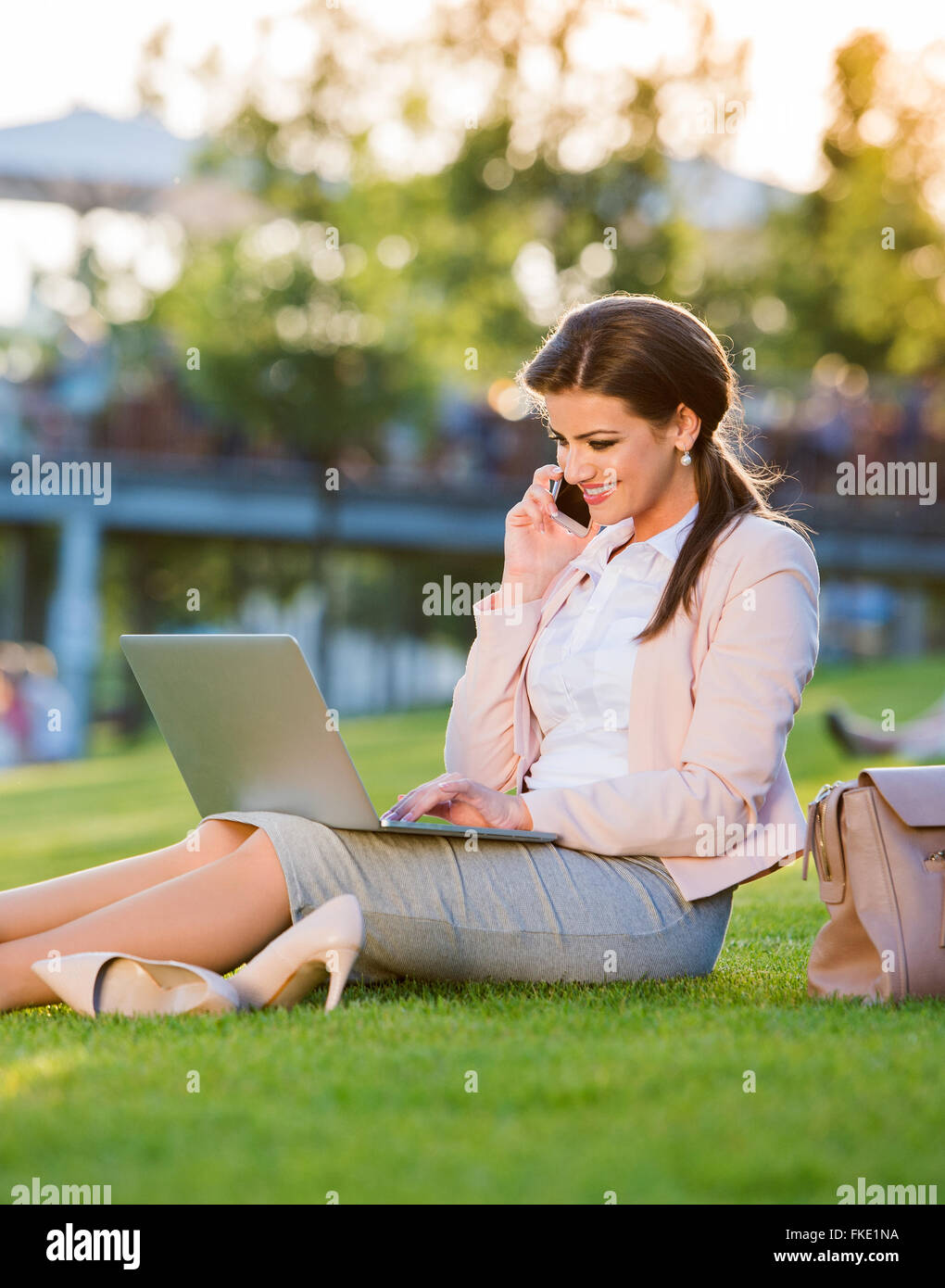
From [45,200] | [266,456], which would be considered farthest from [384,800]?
[45,200]

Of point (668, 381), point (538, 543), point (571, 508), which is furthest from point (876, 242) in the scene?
point (668, 381)

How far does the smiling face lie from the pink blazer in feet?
0.84

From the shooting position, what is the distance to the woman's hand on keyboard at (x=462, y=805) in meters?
3.42

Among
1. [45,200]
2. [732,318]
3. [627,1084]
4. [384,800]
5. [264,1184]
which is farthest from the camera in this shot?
[45,200]

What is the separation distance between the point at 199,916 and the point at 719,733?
1.18 metres

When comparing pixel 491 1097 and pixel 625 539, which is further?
pixel 625 539

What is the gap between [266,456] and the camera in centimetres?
2120

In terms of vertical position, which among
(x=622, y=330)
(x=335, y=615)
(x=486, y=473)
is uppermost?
(x=622, y=330)

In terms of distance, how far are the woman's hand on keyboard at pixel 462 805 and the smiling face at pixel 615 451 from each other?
0.78 meters

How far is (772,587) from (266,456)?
716 inches

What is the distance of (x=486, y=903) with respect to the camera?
11.1ft

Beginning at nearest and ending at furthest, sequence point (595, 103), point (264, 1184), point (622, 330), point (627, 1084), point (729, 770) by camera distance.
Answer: point (264, 1184), point (627, 1084), point (729, 770), point (622, 330), point (595, 103)

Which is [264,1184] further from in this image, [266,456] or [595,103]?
[266,456]

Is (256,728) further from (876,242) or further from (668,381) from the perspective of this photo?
(876,242)
